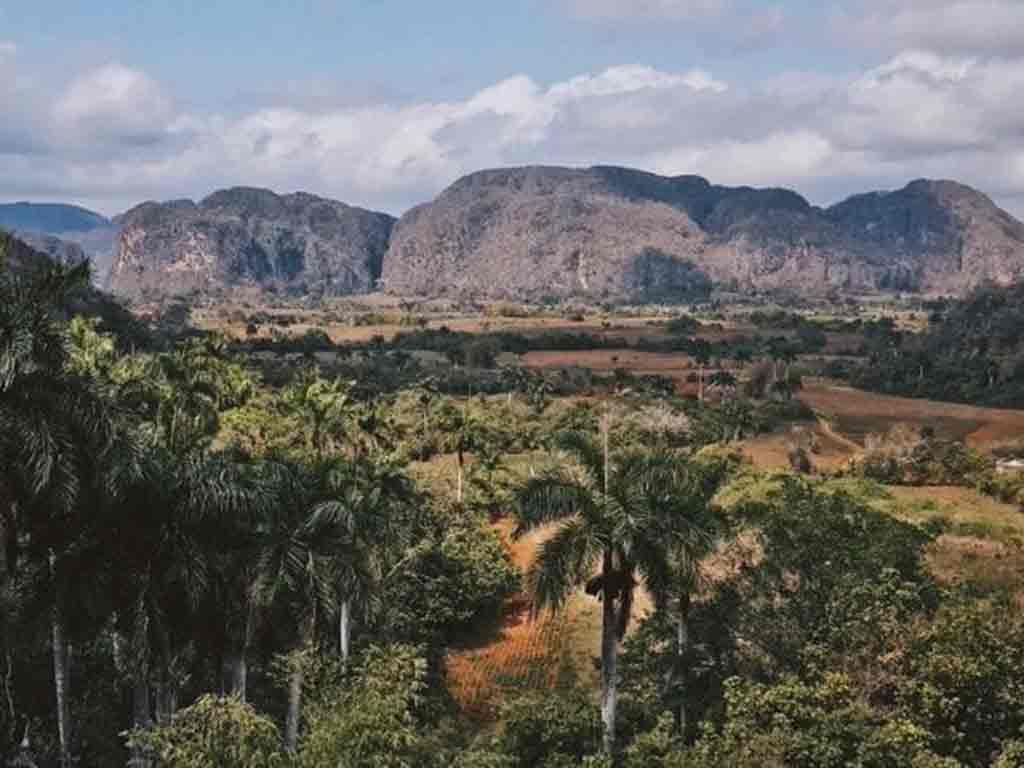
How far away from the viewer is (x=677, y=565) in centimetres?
1895

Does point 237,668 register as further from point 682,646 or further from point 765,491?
point 765,491

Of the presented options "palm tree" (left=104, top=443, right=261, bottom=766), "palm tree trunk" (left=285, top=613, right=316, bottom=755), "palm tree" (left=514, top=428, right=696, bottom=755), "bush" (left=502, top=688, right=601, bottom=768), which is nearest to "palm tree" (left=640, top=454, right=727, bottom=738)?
"palm tree" (left=514, top=428, right=696, bottom=755)

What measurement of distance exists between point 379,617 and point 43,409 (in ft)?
49.8

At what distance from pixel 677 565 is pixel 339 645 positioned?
12.4m

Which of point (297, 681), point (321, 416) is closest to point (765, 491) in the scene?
point (321, 416)

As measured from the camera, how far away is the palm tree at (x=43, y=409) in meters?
14.0

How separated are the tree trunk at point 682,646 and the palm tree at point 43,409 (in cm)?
1297

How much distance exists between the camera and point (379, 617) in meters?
28.0

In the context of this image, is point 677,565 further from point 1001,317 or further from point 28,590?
point 1001,317

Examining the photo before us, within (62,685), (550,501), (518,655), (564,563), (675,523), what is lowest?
(518,655)

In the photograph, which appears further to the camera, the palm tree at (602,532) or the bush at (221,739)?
the palm tree at (602,532)

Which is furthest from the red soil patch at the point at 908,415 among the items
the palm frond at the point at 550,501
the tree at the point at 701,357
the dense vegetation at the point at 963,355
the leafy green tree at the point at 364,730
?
the leafy green tree at the point at 364,730

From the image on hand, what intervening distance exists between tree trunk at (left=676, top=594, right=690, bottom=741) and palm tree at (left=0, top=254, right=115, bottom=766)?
13.0 metres

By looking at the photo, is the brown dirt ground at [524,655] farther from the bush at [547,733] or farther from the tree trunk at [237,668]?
the tree trunk at [237,668]
